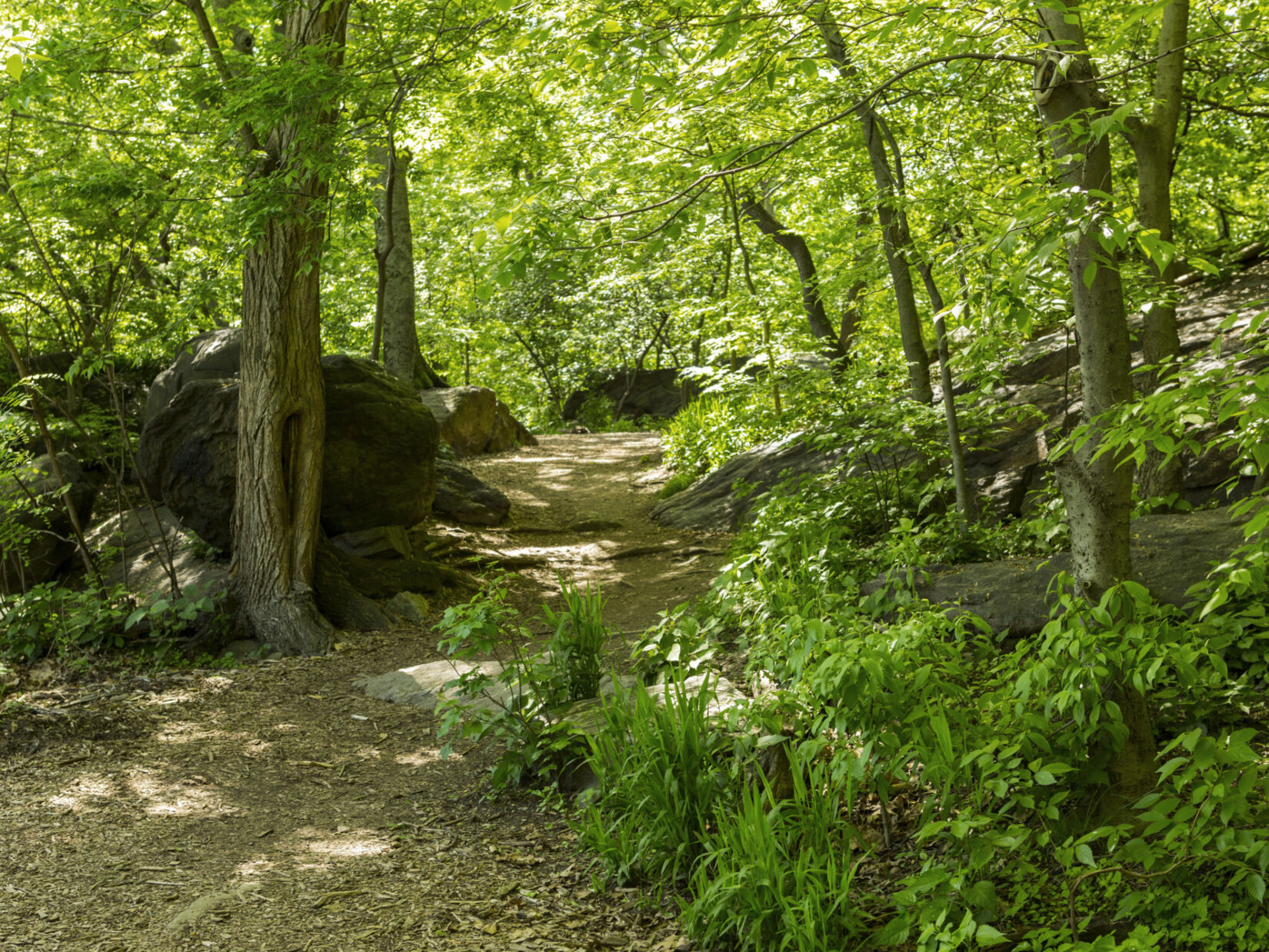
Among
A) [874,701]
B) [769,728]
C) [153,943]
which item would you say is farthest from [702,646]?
[153,943]

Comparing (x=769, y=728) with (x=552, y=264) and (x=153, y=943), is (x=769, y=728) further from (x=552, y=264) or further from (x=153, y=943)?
(x=153, y=943)

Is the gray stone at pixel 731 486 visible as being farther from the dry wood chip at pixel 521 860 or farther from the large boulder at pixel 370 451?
the dry wood chip at pixel 521 860

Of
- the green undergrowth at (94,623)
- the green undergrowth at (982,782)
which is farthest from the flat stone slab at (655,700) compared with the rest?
the green undergrowth at (94,623)

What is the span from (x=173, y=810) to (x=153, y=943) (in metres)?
1.21

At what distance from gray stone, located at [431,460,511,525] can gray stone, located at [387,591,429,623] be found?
2112 millimetres

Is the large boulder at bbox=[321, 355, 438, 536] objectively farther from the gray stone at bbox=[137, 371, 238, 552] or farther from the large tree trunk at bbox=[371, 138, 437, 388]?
the large tree trunk at bbox=[371, 138, 437, 388]

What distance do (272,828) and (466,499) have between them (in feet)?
20.9

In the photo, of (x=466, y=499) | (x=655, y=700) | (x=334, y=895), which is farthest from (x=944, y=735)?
(x=466, y=499)

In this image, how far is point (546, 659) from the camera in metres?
4.69

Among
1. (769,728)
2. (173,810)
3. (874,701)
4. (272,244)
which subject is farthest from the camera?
(272,244)

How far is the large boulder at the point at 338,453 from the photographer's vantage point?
7.52 metres

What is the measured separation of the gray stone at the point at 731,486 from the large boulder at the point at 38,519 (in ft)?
18.6

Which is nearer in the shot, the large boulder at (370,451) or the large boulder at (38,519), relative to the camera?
the large boulder at (38,519)

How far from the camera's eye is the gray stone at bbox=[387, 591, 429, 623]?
753 centimetres
